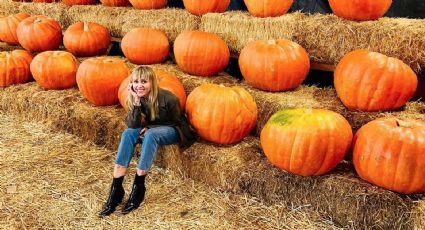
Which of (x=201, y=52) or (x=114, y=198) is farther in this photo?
(x=201, y=52)

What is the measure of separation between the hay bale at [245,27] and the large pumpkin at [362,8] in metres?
0.42

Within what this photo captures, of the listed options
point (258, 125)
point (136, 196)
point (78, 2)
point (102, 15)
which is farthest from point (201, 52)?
point (78, 2)

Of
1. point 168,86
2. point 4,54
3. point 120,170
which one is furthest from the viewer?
point 4,54

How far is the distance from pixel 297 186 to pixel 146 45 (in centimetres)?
244

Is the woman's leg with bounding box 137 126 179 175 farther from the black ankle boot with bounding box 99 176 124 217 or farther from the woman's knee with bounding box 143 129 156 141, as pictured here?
the black ankle boot with bounding box 99 176 124 217

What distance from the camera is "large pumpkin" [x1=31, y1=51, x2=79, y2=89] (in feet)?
14.7

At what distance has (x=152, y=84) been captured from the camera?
10.2ft

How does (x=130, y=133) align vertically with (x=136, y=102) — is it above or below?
below

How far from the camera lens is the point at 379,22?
11.4 feet

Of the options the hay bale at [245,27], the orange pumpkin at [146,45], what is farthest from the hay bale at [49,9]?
the hay bale at [245,27]

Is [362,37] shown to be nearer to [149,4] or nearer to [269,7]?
[269,7]

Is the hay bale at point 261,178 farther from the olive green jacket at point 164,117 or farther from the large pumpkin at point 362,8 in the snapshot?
the large pumpkin at point 362,8

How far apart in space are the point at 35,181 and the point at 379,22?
302cm

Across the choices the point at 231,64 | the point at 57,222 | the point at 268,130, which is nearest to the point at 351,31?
the point at 268,130
